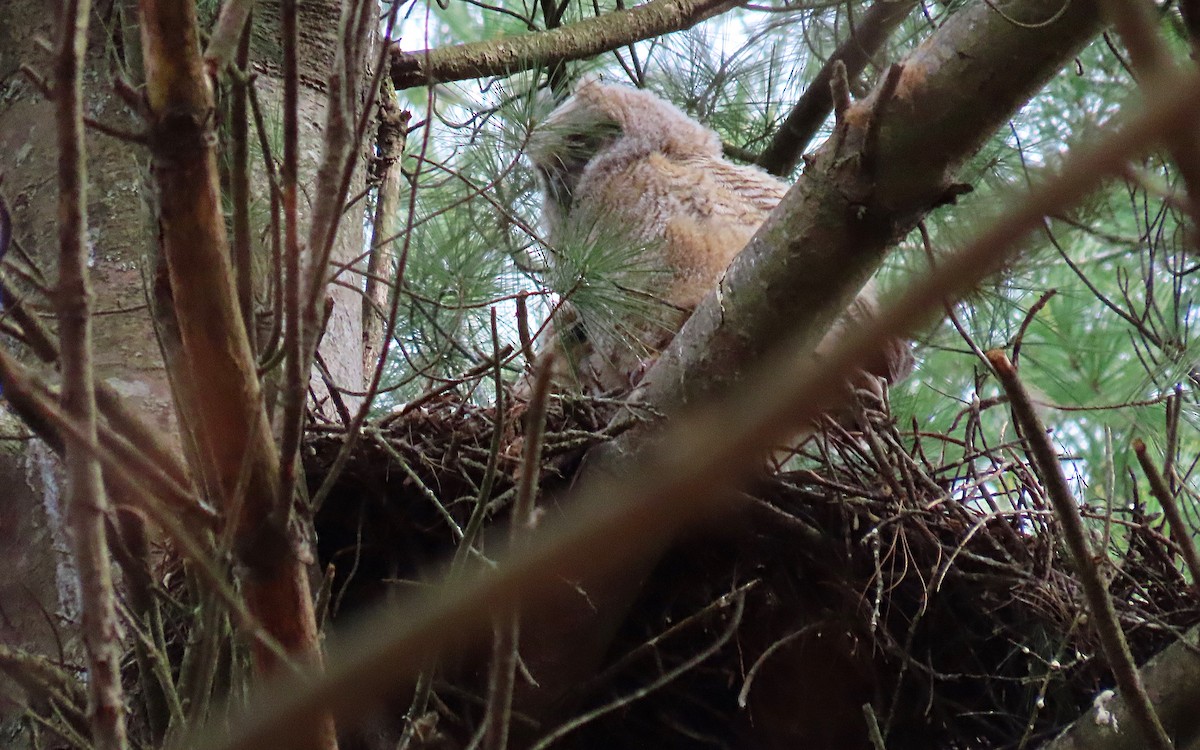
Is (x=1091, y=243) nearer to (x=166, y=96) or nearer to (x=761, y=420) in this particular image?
(x=166, y=96)

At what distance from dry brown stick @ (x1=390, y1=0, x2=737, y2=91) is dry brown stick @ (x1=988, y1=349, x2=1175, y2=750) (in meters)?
1.63

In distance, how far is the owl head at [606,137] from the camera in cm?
261

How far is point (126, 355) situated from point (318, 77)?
72 centimetres

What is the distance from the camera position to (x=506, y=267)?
2121 mm

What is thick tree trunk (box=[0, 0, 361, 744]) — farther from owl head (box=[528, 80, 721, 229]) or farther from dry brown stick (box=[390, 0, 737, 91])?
owl head (box=[528, 80, 721, 229])

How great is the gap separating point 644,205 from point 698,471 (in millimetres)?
2011

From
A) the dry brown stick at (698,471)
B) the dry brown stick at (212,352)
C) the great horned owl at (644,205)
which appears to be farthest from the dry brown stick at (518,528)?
the great horned owl at (644,205)

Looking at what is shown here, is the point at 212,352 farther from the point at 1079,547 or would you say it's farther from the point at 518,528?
the point at 1079,547

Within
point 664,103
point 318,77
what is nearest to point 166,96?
point 318,77

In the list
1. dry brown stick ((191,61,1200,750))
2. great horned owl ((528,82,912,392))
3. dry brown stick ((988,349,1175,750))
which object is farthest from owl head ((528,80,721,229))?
dry brown stick ((191,61,1200,750))

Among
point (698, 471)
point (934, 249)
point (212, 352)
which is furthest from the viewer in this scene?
point (934, 249)

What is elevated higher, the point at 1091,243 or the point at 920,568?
the point at 1091,243

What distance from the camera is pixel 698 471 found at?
0.43 meters

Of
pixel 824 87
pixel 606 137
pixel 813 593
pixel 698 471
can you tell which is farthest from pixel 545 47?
pixel 698 471
